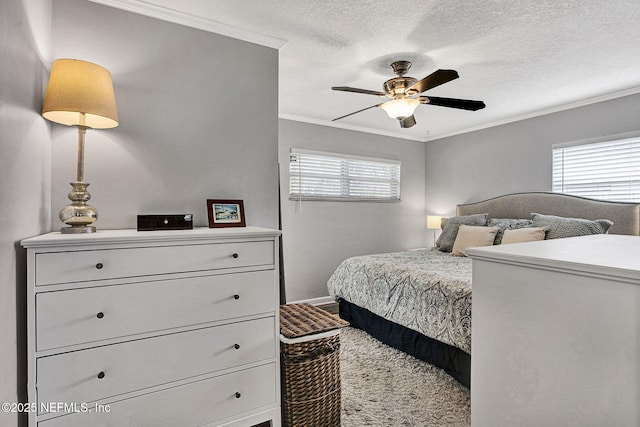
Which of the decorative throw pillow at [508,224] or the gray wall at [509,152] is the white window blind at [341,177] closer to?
the gray wall at [509,152]

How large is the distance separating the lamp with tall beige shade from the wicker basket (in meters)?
1.12

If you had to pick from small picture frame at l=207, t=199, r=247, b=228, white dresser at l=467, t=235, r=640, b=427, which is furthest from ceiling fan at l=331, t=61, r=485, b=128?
white dresser at l=467, t=235, r=640, b=427

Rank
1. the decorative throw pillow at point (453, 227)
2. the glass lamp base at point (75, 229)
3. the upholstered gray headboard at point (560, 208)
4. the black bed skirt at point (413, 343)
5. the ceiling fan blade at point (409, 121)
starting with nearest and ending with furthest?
1. the glass lamp base at point (75, 229)
2. the black bed skirt at point (413, 343)
3. the ceiling fan blade at point (409, 121)
4. the upholstered gray headboard at point (560, 208)
5. the decorative throw pillow at point (453, 227)

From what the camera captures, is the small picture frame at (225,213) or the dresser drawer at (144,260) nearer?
the dresser drawer at (144,260)

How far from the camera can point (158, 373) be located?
1383 millimetres

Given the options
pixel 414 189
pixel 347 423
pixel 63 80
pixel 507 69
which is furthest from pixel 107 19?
pixel 414 189

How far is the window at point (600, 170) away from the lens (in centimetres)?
322

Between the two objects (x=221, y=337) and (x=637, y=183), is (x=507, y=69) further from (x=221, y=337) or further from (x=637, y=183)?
(x=221, y=337)

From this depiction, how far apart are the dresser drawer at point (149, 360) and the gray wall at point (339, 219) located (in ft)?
8.28

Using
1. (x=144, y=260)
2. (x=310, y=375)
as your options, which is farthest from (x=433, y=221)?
(x=144, y=260)

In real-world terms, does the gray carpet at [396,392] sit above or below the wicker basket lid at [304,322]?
below

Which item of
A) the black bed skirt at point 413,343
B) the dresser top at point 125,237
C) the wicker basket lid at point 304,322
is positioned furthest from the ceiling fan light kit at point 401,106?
the black bed skirt at point 413,343

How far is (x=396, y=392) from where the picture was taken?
2189 millimetres

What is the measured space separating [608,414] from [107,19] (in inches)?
103
